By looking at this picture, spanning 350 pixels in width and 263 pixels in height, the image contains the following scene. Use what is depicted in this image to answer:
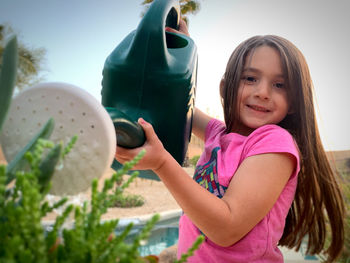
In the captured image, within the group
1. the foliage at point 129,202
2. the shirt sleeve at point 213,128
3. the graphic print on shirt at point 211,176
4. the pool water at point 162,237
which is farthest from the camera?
the foliage at point 129,202

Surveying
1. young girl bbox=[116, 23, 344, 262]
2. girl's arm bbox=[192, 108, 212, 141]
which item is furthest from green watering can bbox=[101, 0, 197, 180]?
girl's arm bbox=[192, 108, 212, 141]

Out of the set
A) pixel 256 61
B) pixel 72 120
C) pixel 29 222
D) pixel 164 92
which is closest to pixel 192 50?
pixel 164 92

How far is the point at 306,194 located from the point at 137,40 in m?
0.80

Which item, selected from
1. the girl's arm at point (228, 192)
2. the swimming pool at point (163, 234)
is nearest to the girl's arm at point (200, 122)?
the girl's arm at point (228, 192)

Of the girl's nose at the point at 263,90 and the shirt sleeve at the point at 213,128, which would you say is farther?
the shirt sleeve at the point at 213,128

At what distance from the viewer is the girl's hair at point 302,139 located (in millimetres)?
1018

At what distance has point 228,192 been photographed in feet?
2.55

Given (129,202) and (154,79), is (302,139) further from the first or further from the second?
(129,202)

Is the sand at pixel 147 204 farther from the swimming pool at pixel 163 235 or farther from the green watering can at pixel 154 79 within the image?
the green watering can at pixel 154 79

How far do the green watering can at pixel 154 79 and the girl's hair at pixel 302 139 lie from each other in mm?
369

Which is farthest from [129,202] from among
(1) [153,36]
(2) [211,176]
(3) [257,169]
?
(1) [153,36]

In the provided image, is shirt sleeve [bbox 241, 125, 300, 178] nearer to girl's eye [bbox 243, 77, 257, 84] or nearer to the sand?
girl's eye [bbox 243, 77, 257, 84]

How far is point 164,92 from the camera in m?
0.73

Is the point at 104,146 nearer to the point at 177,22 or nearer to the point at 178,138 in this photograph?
the point at 178,138
